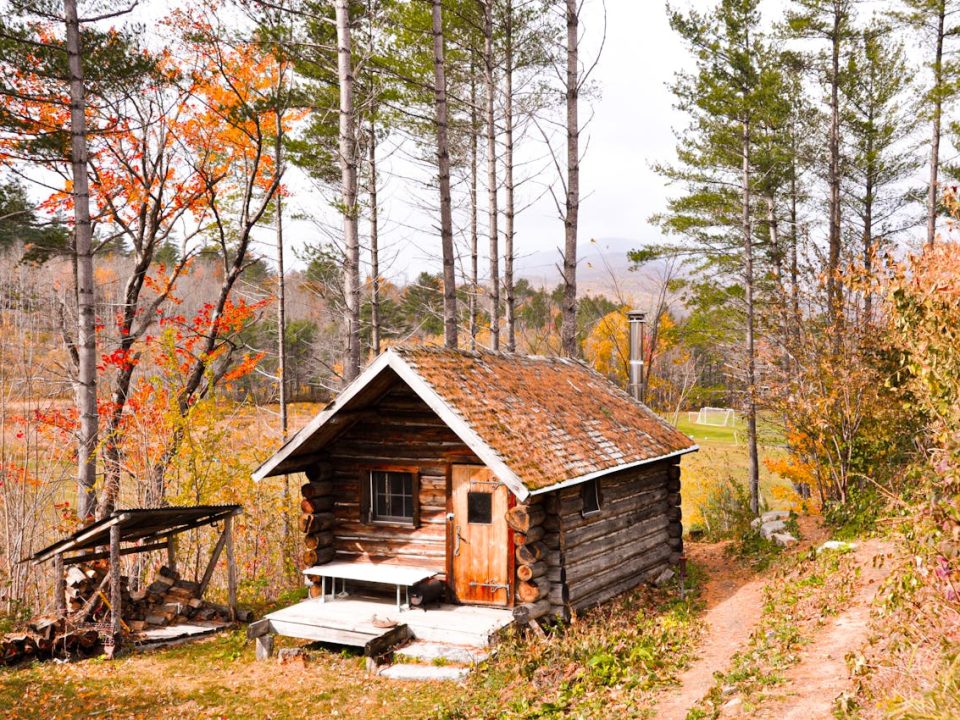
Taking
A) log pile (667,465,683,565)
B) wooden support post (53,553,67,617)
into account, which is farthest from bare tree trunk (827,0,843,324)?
wooden support post (53,553,67,617)

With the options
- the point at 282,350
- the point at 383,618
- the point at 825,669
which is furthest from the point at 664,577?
the point at 282,350

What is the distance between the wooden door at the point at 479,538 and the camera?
11719mm

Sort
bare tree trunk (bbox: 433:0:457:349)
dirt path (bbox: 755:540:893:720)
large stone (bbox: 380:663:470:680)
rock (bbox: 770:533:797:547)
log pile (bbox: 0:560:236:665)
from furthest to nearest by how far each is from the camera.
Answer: rock (bbox: 770:533:797:547), bare tree trunk (bbox: 433:0:457:349), log pile (bbox: 0:560:236:665), large stone (bbox: 380:663:470:680), dirt path (bbox: 755:540:893:720)

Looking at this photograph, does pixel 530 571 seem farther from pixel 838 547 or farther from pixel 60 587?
pixel 60 587

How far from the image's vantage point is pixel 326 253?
62.7ft

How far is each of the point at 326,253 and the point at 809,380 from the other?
12.3 meters

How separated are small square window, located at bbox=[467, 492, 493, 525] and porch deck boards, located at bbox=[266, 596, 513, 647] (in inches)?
55.0

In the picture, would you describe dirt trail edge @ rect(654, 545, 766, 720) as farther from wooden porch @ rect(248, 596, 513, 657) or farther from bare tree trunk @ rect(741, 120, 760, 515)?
bare tree trunk @ rect(741, 120, 760, 515)

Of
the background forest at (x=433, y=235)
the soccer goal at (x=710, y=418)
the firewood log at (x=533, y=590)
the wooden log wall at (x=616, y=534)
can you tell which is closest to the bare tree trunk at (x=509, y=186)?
the background forest at (x=433, y=235)

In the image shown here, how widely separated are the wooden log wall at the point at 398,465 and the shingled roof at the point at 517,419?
0.68 metres

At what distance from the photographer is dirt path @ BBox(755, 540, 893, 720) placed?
6.91 metres

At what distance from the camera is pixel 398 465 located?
12570 mm

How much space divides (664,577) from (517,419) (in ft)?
17.9

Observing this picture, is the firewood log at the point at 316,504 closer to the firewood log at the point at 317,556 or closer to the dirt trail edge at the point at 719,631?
the firewood log at the point at 317,556
